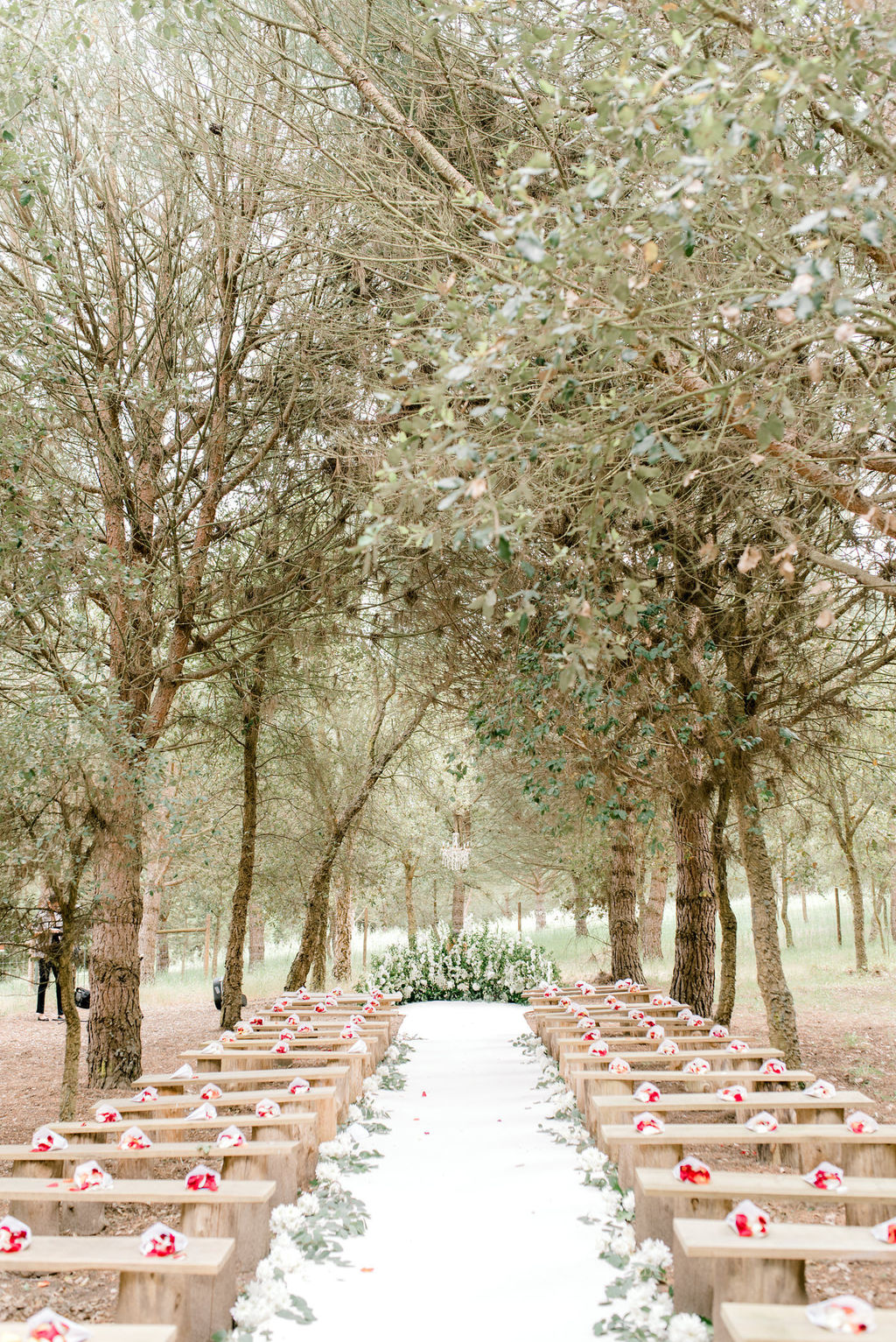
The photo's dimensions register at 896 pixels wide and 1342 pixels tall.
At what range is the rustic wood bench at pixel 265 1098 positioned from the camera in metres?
5.12

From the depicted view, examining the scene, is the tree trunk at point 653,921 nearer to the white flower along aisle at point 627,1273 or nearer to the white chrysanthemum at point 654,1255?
the white flower along aisle at point 627,1273

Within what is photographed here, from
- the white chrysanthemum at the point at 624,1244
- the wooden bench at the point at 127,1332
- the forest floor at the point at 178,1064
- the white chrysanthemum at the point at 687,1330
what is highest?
the wooden bench at the point at 127,1332

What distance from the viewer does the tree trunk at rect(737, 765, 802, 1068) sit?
6.48m

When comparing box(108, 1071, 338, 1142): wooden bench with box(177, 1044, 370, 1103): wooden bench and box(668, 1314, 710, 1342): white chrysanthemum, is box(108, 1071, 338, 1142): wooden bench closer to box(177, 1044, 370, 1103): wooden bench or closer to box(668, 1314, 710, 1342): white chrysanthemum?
box(177, 1044, 370, 1103): wooden bench

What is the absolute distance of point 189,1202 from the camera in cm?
353

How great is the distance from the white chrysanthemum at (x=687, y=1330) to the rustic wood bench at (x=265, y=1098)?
247cm

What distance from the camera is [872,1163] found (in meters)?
4.29

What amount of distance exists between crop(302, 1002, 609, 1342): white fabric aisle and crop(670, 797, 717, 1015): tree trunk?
2626mm

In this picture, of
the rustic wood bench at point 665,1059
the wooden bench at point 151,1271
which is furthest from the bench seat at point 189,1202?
the rustic wood bench at point 665,1059

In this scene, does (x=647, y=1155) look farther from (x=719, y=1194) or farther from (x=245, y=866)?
(x=245, y=866)

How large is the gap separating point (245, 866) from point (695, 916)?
193 inches

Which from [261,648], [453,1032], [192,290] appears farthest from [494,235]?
[453,1032]

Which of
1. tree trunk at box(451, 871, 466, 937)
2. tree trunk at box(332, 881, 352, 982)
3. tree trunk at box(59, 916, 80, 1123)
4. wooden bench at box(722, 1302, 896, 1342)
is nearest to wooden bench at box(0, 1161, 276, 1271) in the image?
wooden bench at box(722, 1302, 896, 1342)

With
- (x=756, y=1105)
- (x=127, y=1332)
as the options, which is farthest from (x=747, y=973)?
(x=127, y=1332)
